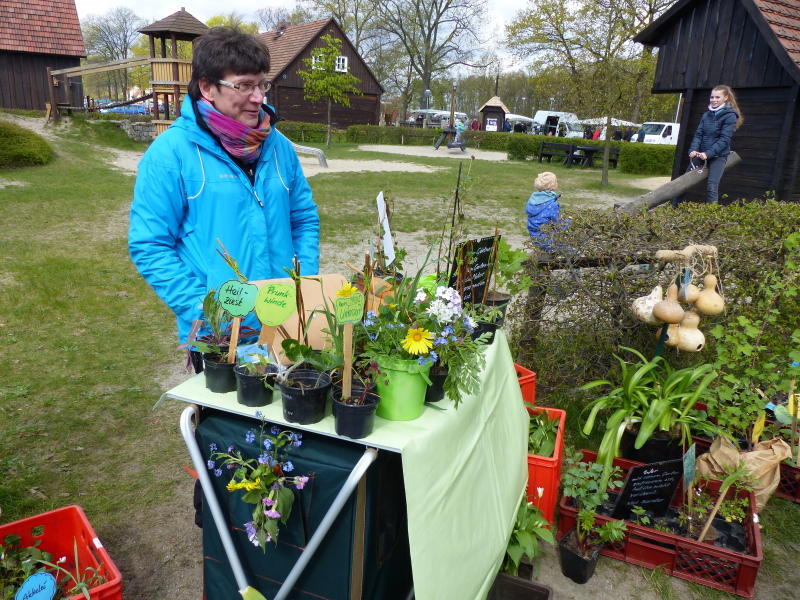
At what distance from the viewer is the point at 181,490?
291 cm

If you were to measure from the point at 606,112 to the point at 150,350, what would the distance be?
1445 centimetres

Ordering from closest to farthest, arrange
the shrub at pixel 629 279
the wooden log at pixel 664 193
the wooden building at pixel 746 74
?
the shrub at pixel 629 279
the wooden log at pixel 664 193
the wooden building at pixel 746 74

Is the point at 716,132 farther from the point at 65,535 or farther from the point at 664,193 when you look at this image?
the point at 65,535

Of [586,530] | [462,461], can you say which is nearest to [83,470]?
[462,461]

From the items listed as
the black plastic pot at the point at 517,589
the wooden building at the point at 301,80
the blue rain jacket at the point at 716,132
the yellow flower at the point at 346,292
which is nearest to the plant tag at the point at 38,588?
the yellow flower at the point at 346,292

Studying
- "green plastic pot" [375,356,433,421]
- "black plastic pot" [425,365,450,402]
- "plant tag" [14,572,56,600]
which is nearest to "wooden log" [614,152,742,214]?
"black plastic pot" [425,365,450,402]

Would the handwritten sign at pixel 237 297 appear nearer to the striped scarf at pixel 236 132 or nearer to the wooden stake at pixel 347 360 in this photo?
the wooden stake at pixel 347 360

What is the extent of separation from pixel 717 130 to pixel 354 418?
7076mm

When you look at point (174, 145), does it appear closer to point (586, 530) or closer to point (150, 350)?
point (586, 530)

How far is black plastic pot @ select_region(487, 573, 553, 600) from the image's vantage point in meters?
2.12

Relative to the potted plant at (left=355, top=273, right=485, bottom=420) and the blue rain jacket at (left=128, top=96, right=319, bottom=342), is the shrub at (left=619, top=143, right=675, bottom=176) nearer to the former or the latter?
the blue rain jacket at (left=128, top=96, right=319, bottom=342)

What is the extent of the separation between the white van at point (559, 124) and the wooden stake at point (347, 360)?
129ft

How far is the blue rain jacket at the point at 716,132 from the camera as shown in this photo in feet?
22.7

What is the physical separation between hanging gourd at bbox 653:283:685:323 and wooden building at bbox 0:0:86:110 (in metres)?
22.5
